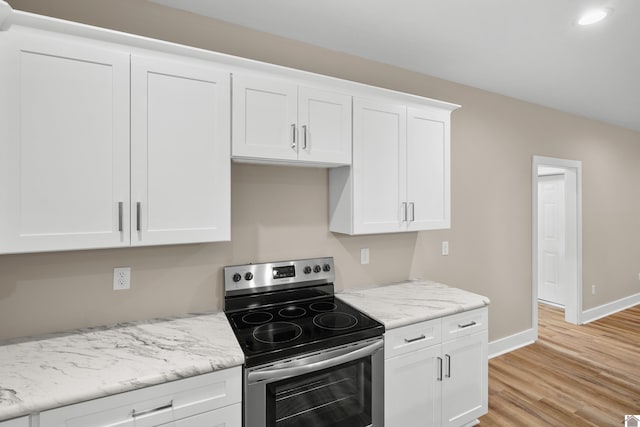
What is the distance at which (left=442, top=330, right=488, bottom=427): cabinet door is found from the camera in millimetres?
2094

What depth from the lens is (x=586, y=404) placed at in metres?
2.54

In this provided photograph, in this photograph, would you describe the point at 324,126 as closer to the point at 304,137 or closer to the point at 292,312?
the point at 304,137

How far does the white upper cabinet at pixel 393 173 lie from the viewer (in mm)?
2160

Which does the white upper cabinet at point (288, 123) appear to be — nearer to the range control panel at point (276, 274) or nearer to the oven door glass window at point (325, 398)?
the range control panel at point (276, 274)

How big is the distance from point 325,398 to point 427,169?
1.70 metres

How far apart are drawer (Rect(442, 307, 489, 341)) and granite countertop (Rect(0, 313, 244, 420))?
135 cm

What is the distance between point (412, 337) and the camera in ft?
6.37

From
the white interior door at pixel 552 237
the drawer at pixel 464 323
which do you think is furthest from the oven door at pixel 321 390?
the white interior door at pixel 552 237

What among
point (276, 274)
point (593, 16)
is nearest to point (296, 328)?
point (276, 274)

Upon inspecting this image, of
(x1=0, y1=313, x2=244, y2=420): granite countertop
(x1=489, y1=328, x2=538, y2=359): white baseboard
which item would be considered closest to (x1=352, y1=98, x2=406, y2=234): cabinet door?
(x1=0, y1=313, x2=244, y2=420): granite countertop

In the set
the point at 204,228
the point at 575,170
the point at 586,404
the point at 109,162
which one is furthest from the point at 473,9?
the point at 575,170

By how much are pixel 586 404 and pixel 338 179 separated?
2651mm

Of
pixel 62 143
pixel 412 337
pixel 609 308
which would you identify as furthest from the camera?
pixel 609 308

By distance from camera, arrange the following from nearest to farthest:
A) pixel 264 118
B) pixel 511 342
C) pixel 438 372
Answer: pixel 264 118 < pixel 438 372 < pixel 511 342
